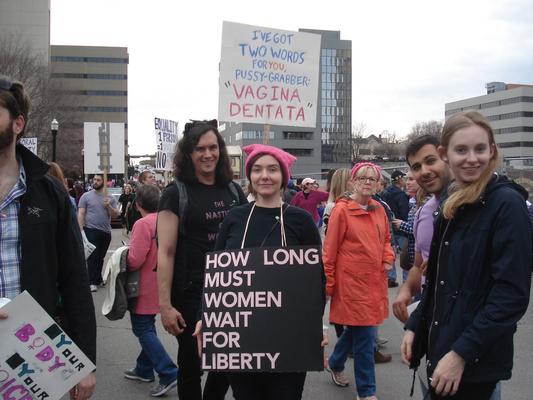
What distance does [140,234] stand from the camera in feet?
15.9

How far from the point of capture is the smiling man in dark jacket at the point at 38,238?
2250mm

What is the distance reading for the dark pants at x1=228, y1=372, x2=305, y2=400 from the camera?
2803 mm

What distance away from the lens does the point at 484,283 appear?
2.12 m

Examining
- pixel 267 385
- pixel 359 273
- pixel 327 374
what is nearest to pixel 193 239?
pixel 267 385

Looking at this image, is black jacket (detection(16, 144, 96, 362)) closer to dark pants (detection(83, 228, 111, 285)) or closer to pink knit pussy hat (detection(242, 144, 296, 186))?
pink knit pussy hat (detection(242, 144, 296, 186))

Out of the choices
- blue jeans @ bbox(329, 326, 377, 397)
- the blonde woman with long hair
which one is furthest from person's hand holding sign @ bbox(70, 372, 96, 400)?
blue jeans @ bbox(329, 326, 377, 397)

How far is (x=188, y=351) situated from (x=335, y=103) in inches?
4791

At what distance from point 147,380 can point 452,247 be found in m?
3.65

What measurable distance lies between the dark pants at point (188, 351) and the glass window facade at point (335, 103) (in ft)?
364

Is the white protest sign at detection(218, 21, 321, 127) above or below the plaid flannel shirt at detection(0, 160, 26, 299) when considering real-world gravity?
above

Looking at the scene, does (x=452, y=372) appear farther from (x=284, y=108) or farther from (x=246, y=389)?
(x=284, y=108)

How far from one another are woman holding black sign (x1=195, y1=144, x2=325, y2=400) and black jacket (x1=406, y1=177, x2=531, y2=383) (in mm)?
830

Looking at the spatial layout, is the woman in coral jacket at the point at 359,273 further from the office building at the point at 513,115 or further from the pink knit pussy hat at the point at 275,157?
the office building at the point at 513,115

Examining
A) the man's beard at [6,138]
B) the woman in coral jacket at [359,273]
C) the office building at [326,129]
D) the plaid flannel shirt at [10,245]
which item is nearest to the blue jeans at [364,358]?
the woman in coral jacket at [359,273]
